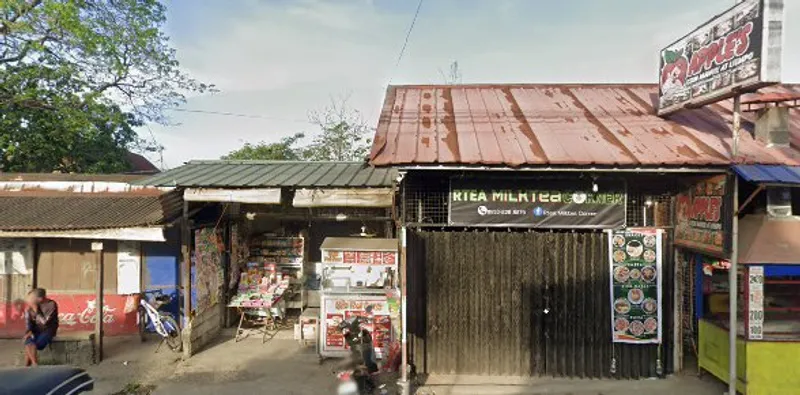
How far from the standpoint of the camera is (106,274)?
391 inches

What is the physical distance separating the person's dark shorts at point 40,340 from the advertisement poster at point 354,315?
4.92m

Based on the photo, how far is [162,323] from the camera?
29.2 feet

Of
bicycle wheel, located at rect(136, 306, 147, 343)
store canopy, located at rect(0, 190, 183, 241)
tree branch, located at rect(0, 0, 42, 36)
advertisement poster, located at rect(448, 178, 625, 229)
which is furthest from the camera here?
tree branch, located at rect(0, 0, 42, 36)

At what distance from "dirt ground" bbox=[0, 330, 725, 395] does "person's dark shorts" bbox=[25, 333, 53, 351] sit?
874 mm

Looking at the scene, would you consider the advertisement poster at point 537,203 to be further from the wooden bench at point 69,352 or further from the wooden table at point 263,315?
the wooden bench at point 69,352

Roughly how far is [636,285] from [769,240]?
1908 mm

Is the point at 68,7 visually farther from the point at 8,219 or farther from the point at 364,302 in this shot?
the point at 364,302

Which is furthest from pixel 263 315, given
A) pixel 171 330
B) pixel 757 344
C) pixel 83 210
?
pixel 757 344

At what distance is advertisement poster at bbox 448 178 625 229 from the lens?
702cm

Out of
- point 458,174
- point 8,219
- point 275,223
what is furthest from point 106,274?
point 458,174

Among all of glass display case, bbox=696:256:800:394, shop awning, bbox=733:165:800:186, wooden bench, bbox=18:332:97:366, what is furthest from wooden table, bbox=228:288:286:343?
shop awning, bbox=733:165:800:186

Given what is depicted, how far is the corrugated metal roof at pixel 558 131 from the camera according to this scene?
6.33m

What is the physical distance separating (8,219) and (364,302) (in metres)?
7.36

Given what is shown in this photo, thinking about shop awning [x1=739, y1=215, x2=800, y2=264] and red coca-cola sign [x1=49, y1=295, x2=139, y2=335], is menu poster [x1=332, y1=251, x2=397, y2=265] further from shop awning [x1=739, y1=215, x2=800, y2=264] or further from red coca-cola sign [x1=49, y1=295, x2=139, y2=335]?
shop awning [x1=739, y1=215, x2=800, y2=264]
